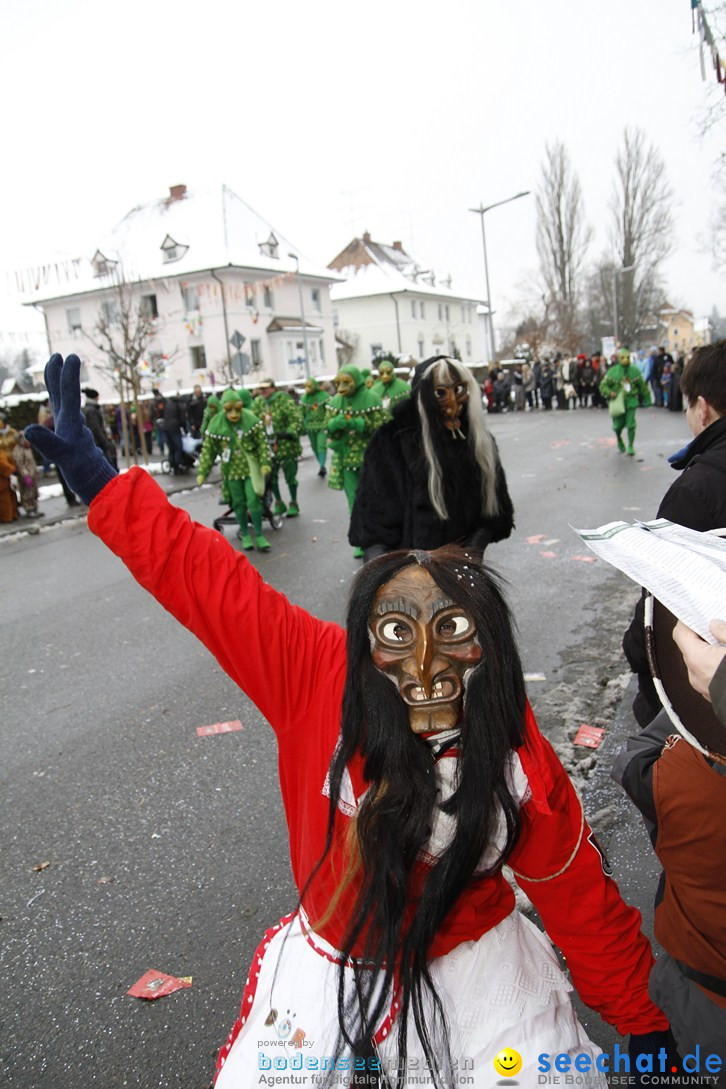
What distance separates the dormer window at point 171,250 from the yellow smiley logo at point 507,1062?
148ft

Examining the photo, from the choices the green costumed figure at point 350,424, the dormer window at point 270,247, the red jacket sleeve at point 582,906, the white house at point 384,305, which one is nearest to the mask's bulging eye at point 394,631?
the red jacket sleeve at point 582,906

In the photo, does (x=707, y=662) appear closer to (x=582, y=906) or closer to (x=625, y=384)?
(x=582, y=906)

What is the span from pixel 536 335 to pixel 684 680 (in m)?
51.0

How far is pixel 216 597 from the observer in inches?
68.4

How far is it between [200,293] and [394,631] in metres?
42.7

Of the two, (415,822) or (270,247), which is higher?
(270,247)

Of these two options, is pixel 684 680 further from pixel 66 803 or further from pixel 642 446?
pixel 642 446

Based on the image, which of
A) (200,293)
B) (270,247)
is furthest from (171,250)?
(270,247)

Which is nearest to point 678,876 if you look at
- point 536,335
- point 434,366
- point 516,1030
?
point 516,1030

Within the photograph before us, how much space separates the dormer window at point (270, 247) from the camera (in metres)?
44.6

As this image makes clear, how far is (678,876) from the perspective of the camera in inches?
64.4

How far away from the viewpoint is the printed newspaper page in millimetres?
1143

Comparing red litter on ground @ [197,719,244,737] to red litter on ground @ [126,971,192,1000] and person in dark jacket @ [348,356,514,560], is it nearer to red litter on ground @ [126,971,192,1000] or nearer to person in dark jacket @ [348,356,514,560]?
person in dark jacket @ [348,356,514,560]

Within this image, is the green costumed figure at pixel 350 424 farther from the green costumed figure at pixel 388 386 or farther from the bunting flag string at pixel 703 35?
the bunting flag string at pixel 703 35
